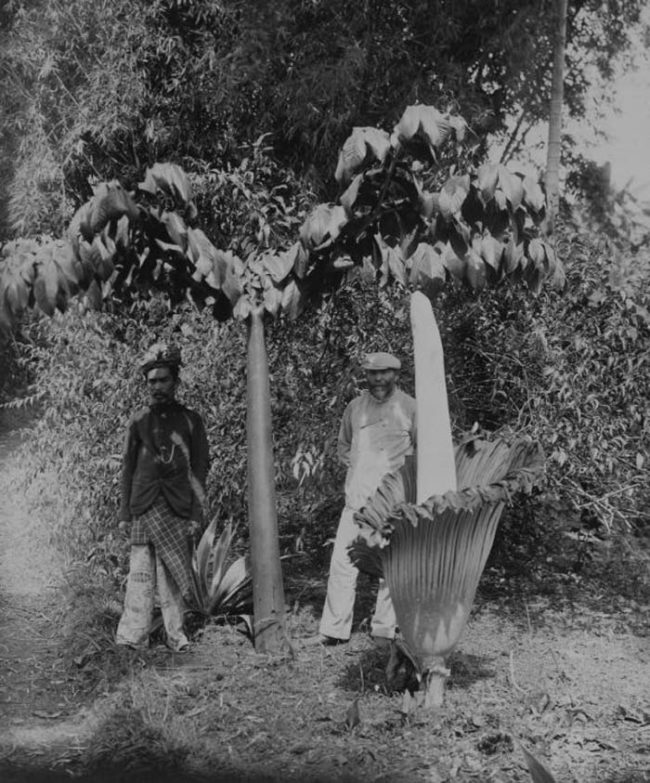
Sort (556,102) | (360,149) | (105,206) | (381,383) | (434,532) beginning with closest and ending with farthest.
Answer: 1. (434,532)
2. (360,149)
3. (105,206)
4. (381,383)
5. (556,102)

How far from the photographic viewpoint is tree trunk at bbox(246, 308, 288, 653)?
466 centimetres

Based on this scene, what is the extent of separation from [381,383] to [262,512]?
0.88 m

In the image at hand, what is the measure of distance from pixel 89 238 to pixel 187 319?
2.22 m

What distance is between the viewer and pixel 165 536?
4.87m

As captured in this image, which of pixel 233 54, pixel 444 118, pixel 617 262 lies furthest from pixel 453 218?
pixel 233 54

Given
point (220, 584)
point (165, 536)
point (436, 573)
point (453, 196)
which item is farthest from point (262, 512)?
point (453, 196)

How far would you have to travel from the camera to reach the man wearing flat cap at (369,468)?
15.9ft

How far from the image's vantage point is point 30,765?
365 cm

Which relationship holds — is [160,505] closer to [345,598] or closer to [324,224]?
[345,598]

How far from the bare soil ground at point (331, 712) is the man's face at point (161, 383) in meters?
1.29

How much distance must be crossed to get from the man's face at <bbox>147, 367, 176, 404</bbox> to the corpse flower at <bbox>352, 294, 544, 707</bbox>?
1.36 meters

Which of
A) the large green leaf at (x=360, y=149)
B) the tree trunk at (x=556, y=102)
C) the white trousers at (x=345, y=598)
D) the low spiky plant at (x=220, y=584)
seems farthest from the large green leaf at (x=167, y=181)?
the tree trunk at (x=556, y=102)

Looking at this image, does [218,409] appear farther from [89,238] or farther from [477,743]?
[477,743]

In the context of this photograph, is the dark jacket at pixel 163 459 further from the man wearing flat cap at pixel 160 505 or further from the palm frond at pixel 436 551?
the palm frond at pixel 436 551
